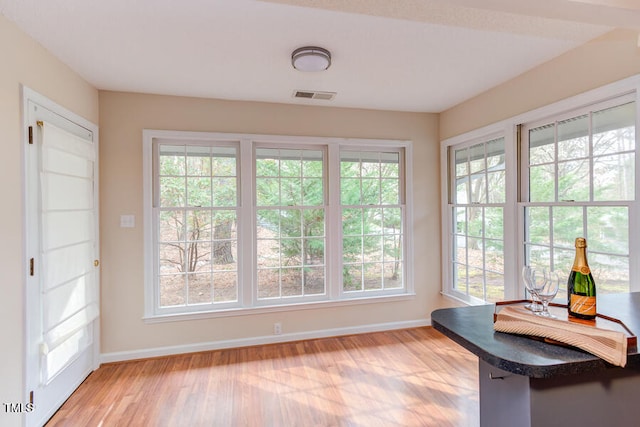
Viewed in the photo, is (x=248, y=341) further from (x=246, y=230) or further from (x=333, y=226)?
(x=333, y=226)

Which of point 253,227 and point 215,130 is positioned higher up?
point 215,130

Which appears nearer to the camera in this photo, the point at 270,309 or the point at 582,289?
the point at 582,289

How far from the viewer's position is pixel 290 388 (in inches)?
94.8

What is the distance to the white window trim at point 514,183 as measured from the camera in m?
1.89

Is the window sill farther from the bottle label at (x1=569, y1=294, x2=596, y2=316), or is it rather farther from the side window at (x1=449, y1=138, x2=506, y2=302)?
the bottle label at (x1=569, y1=294, x2=596, y2=316)

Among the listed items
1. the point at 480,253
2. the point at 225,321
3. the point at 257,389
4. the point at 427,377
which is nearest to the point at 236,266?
the point at 225,321

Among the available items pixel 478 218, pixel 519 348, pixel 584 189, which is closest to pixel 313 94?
pixel 478 218

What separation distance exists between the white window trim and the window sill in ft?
2.24

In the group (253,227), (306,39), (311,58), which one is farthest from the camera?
(253,227)

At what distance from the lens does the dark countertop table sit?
2.81 feet

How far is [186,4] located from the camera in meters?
1.67

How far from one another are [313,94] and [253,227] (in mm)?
1411

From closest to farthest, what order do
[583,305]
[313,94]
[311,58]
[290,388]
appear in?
[583,305] → [311,58] → [290,388] → [313,94]

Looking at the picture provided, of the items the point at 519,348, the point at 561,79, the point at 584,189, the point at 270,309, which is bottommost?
the point at 270,309
